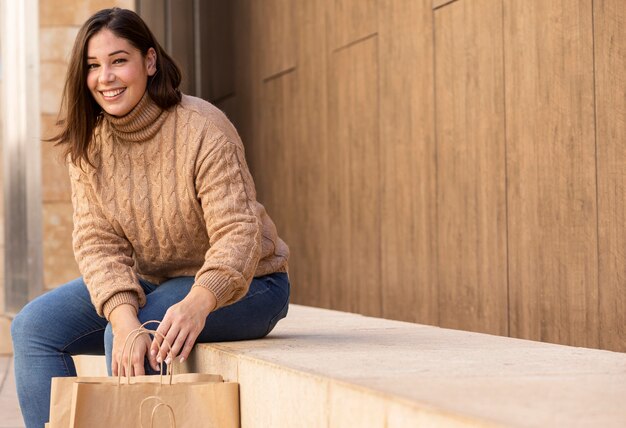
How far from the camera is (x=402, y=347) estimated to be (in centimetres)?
282

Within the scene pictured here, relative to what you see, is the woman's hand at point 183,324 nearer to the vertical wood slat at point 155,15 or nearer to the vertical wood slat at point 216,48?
the vertical wood slat at point 155,15

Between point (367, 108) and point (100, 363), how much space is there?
2054 mm

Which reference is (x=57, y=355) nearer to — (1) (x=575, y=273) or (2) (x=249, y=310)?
(2) (x=249, y=310)

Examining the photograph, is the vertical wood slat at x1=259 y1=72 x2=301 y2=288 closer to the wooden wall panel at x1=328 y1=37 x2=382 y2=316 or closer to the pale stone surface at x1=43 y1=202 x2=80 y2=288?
the wooden wall panel at x1=328 y1=37 x2=382 y2=316

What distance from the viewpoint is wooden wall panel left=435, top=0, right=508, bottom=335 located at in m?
4.35

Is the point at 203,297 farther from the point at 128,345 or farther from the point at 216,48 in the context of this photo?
the point at 216,48

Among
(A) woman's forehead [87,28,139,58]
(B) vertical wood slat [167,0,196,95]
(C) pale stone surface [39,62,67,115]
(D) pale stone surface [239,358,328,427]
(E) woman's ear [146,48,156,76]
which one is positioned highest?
(B) vertical wood slat [167,0,196,95]

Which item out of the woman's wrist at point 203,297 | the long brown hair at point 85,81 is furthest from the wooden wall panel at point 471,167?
the woman's wrist at point 203,297

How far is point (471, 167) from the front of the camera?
4570 mm

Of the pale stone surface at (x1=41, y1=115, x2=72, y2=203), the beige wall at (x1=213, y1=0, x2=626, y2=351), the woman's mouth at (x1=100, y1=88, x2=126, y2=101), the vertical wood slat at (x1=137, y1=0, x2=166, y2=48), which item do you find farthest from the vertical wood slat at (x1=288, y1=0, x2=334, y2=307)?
the woman's mouth at (x1=100, y1=88, x2=126, y2=101)

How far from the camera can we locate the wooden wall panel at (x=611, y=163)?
3.51 meters

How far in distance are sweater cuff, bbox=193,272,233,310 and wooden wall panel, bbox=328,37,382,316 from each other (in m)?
2.92

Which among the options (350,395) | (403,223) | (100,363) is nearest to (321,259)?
(403,223)

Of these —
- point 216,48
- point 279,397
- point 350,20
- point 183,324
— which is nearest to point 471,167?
point 350,20
